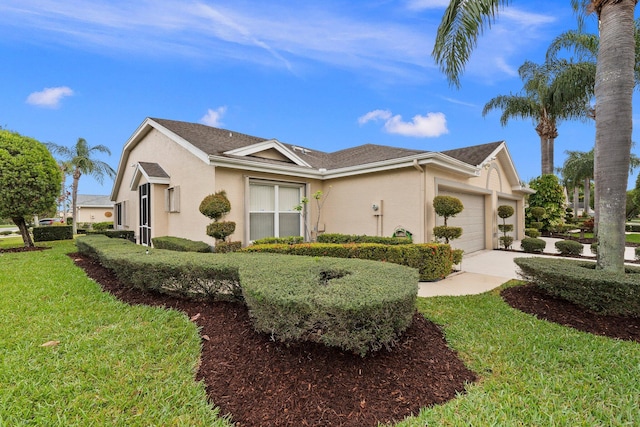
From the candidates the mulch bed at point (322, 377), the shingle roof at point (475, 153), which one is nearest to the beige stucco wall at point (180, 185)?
the mulch bed at point (322, 377)

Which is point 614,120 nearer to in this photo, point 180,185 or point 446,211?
point 446,211

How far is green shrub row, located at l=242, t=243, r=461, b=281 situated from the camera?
268 inches

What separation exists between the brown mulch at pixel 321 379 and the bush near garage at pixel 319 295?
21 centimetres

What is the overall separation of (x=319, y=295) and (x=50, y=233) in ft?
60.2

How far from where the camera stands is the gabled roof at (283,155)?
30.0ft

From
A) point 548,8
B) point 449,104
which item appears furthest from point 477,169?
point 548,8

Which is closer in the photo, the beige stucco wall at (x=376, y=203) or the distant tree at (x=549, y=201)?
the beige stucco wall at (x=376, y=203)

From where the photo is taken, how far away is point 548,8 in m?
7.11

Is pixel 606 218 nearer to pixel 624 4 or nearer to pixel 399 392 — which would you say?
pixel 624 4

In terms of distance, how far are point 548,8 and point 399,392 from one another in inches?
378

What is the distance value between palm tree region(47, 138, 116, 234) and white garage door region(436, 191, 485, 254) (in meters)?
29.5

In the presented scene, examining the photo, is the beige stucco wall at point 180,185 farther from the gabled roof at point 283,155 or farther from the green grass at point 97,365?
the green grass at point 97,365

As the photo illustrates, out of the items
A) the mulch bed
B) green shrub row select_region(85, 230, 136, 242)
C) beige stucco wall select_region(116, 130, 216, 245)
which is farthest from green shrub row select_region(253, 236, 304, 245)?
green shrub row select_region(85, 230, 136, 242)

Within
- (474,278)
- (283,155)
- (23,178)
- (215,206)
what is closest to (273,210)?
(283,155)
